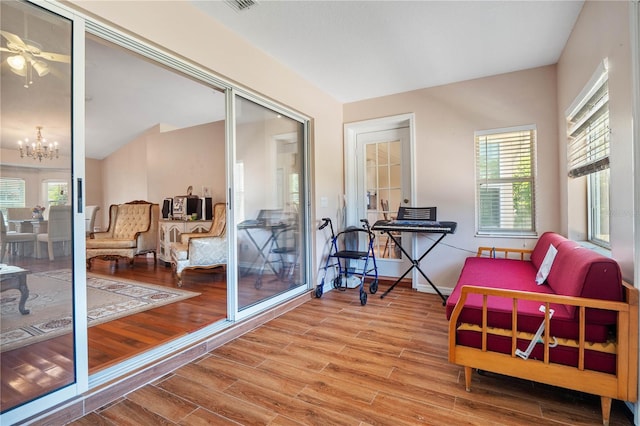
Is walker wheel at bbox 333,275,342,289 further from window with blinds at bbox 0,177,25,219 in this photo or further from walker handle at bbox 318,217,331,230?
window with blinds at bbox 0,177,25,219

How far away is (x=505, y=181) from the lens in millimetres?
3613

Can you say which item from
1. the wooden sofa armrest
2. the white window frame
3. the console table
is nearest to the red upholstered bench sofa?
the wooden sofa armrest

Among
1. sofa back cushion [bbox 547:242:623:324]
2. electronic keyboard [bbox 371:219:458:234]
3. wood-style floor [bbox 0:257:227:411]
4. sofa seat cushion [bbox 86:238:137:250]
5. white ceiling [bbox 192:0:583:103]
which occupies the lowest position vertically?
wood-style floor [bbox 0:257:227:411]

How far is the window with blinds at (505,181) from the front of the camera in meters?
3.50

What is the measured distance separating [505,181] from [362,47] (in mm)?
2267

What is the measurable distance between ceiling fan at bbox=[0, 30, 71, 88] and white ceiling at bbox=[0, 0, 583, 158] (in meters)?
0.03

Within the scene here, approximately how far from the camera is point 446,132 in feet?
12.6

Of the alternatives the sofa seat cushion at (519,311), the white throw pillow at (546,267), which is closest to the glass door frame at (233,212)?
the sofa seat cushion at (519,311)

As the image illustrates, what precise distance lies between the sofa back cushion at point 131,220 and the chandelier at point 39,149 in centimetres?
432

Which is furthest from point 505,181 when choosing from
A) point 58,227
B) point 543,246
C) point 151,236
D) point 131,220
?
point 131,220

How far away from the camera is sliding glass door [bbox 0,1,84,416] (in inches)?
57.0

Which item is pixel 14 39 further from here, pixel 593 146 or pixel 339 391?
pixel 593 146

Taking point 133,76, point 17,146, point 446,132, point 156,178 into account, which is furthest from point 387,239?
point 156,178

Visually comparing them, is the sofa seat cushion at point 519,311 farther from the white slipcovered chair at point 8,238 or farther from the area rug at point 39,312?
the white slipcovered chair at point 8,238
